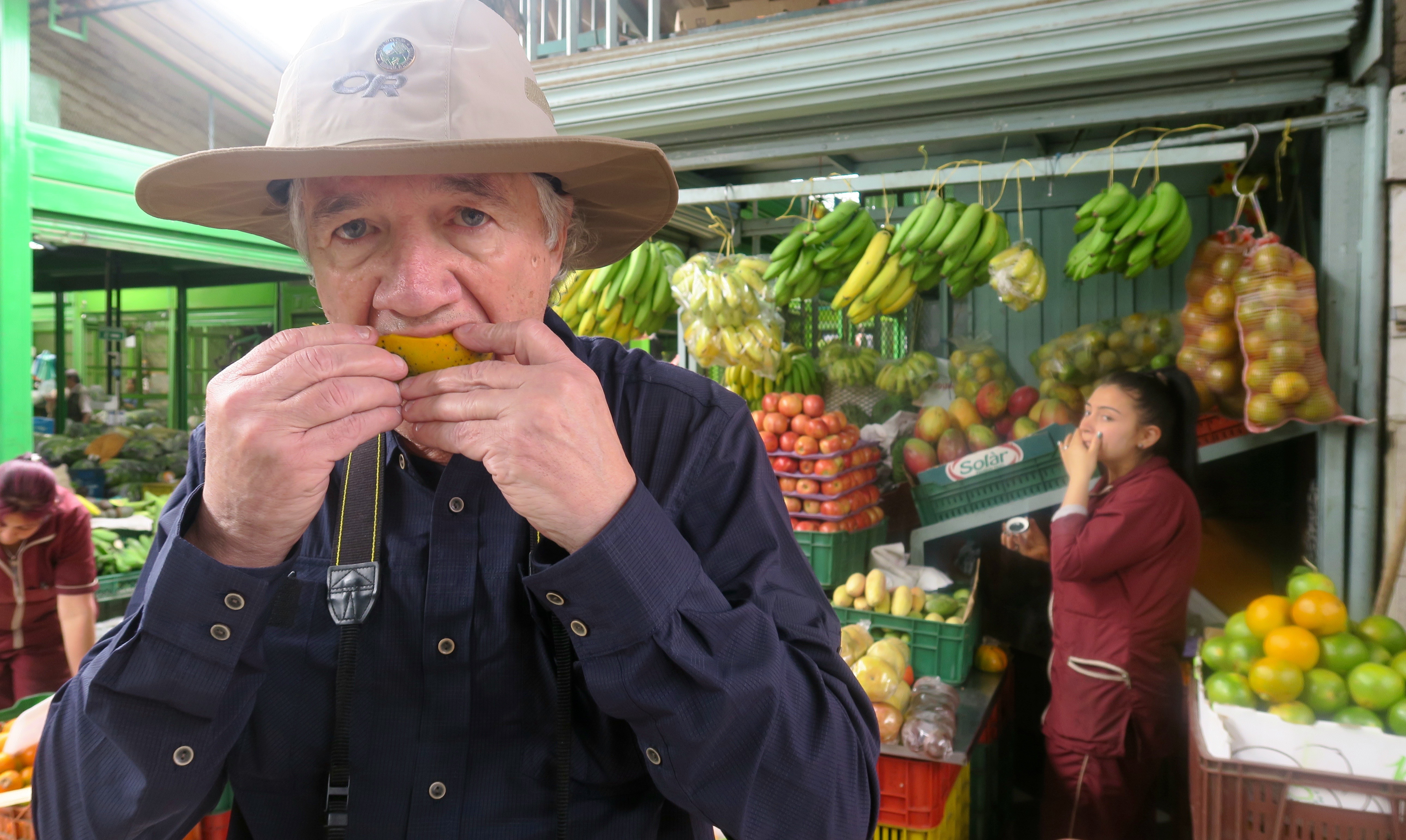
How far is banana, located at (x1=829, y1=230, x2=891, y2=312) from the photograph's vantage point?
139 inches

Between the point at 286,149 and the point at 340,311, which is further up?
the point at 286,149

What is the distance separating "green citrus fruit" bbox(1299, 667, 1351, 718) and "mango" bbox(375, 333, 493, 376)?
249 cm

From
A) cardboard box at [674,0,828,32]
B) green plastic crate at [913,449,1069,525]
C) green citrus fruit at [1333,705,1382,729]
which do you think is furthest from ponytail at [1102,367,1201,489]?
cardboard box at [674,0,828,32]

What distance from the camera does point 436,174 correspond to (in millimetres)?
1049

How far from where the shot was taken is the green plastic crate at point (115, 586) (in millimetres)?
5762

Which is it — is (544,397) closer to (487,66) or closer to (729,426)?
(729,426)

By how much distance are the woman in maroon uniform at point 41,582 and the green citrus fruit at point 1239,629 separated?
503 centimetres

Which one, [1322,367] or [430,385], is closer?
[430,385]

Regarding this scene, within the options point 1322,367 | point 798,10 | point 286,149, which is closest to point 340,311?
point 286,149

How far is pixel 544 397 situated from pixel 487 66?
54 centimetres

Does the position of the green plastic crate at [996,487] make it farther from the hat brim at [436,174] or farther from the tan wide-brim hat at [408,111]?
the tan wide-brim hat at [408,111]

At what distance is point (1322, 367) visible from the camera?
110 inches

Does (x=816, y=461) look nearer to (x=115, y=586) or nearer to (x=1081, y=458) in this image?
(x=1081, y=458)

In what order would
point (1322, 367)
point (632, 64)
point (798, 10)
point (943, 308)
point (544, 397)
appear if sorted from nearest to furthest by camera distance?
point (544, 397) < point (1322, 367) < point (798, 10) < point (632, 64) < point (943, 308)
